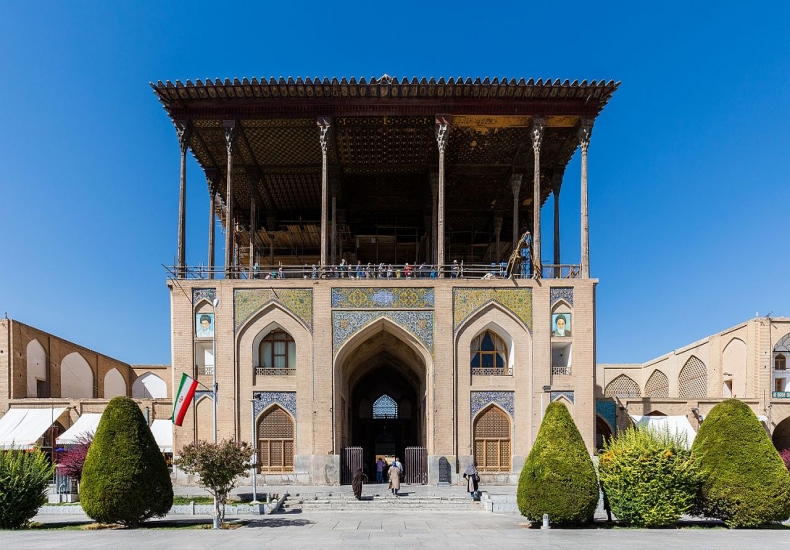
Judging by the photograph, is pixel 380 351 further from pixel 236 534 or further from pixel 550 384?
pixel 236 534

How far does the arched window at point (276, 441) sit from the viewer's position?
22.5m

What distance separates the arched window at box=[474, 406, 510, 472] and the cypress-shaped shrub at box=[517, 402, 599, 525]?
759 centimetres

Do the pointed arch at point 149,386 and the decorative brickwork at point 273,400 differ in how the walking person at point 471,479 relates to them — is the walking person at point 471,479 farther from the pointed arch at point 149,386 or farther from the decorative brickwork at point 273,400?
the pointed arch at point 149,386

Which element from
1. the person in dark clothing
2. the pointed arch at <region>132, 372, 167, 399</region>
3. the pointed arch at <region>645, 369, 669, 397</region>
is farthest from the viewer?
the pointed arch at <region>132, 372, 167, 399</region>

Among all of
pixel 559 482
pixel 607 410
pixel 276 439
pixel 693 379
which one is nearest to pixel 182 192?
pixel 276 439

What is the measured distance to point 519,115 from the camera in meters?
23.9

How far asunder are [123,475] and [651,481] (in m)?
11.7

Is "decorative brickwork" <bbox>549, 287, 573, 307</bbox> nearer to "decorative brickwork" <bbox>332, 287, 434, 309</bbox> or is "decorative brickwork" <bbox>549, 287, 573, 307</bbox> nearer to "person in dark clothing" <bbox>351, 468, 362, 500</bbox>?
"decorative brickwork" <bbox>332, 287, 434, 309</bbox>

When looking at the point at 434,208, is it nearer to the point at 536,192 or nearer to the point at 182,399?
the point at 536,192

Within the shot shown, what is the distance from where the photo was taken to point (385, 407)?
31641 millimetres

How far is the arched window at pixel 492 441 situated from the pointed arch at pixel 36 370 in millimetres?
20136

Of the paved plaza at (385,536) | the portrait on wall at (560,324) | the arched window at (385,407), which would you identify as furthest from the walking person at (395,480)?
the arched window at (385,407)

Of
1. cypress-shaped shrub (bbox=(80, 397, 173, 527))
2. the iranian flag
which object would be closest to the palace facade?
the iranian flag

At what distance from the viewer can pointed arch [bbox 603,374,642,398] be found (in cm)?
4172
